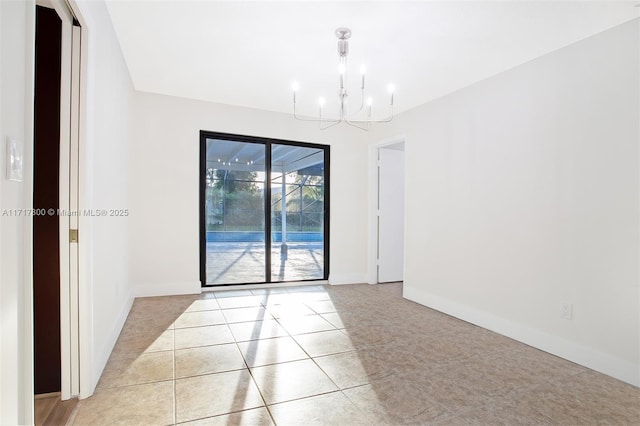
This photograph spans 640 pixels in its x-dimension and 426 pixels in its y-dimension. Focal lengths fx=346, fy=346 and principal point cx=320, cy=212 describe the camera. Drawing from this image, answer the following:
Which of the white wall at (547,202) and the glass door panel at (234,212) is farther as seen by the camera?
the glass door panel at (234,212)

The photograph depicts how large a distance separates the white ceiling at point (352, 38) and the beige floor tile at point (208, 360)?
2472mm

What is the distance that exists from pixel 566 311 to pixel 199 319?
3.22m

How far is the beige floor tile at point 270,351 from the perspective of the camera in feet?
8.27

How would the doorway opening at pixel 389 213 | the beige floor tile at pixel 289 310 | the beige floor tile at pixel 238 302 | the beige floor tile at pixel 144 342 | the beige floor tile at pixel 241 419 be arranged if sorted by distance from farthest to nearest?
the doorway opening at pixel 389 213 < the beige floor tile at pixel 238 302 < the beige floor tile at pixel 289 310 < the beige floor tile at pixel 144 342 < the beige floor tile at pixel 241 419

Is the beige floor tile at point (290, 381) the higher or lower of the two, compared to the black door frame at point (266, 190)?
lower

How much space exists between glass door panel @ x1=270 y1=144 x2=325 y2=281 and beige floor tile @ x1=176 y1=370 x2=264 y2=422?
9.17 ft

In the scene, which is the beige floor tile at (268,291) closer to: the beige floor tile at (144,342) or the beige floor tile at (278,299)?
the beige floor tile at (278,299)

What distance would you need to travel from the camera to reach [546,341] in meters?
2.82

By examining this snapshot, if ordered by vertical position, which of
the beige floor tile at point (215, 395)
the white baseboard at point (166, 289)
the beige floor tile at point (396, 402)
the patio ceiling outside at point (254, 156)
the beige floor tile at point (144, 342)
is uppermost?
the patio ceiling outside at point (254, 156)

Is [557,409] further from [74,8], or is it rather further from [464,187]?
[74,8]

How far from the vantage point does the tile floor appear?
1.87 metres

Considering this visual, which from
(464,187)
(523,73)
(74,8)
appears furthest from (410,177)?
(74,8)

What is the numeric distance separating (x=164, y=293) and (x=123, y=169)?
65.4 inches

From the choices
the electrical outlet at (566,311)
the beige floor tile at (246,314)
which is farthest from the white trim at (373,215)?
the electrical outlet at (566,311)
